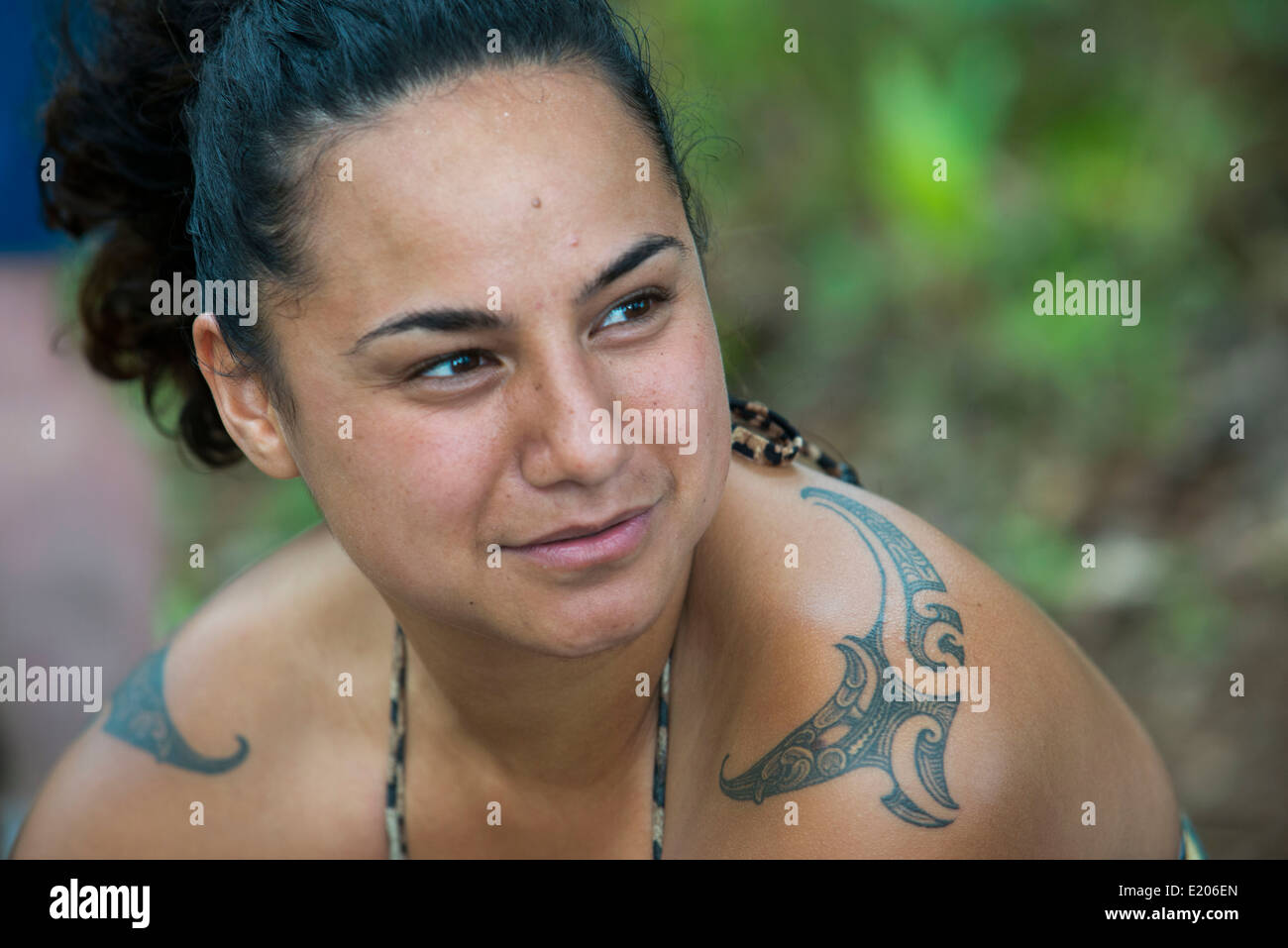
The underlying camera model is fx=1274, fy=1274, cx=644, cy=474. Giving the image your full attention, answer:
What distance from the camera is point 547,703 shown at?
6.72 ft

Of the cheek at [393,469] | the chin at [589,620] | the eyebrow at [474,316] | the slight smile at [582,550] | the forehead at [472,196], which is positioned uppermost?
the forehead at [472,196]

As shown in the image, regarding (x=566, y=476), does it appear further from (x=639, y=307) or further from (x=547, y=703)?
(x=547, y=703)

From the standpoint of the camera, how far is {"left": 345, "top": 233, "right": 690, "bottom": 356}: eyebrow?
1.53m

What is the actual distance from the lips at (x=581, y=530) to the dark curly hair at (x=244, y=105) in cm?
43

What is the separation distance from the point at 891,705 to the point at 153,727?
4.67 feet

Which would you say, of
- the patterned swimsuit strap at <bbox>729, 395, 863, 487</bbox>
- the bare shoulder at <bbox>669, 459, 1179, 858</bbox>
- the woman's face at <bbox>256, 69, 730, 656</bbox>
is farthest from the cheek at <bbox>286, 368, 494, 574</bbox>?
the patterned swimsuit strap at <bbox>729, 395, 863, 487</bbox>

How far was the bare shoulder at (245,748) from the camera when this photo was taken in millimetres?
2342

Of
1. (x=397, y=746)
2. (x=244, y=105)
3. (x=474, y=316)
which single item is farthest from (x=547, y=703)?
(x=244, y=105)

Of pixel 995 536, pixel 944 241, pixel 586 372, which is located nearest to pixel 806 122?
pixel 944 241

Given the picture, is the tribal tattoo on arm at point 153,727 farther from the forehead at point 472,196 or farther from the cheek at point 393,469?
the forehead at point 472,196

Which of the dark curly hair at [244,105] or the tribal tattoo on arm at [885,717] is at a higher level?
the dark curly hair at [244,105]

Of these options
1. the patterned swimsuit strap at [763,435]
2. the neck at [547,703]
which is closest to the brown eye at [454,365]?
the neck at [547,703]

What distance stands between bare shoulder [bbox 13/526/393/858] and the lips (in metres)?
0.85
